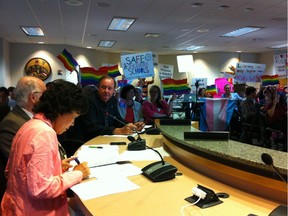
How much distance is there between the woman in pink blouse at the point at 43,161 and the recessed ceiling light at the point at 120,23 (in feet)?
18.5

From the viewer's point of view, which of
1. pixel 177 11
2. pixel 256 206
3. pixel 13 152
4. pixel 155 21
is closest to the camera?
pixel 256 206

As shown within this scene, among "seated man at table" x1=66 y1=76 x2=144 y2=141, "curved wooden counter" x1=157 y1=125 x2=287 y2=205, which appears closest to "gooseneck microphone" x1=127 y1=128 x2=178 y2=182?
"curved wooden counter" x1=157 y1=125 x2=287 y2=205

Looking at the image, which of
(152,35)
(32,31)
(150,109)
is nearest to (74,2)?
(150,109)

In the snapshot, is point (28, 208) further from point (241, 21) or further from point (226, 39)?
point (226, 39)

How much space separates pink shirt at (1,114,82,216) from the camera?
1202 millimetres

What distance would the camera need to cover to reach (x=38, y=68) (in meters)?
10.1

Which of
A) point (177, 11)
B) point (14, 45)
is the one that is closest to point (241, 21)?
point (177, 11)

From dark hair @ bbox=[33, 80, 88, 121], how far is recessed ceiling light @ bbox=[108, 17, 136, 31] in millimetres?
5600

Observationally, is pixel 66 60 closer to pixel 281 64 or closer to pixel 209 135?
pixel 209 135

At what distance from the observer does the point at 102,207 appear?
1.24m

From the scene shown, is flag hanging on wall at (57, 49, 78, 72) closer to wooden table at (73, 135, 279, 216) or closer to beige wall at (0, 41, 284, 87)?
beige wall at (0, 41, 284, 87)

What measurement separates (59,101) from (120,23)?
20.6 ft

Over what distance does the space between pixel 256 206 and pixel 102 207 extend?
2.11 feet

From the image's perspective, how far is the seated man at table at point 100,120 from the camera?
294 centimetres
